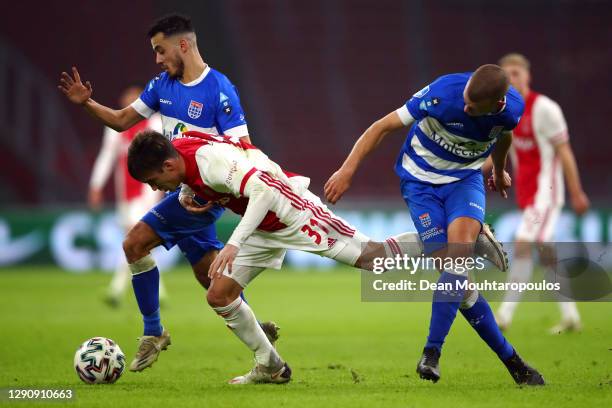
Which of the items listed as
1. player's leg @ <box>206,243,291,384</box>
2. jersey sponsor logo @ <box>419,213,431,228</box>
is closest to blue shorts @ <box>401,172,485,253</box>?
jersey sponsor logo @ <box>419,213,431,228</box>

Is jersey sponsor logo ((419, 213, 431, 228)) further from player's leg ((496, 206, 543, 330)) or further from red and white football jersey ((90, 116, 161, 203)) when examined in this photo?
red and white football jersey ((90, 116, 161, 203))

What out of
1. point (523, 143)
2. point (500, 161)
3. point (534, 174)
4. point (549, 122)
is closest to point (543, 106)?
point (549, 122)

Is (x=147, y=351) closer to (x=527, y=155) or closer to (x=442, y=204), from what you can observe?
(x=442, y=204)

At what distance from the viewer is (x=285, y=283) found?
15664 millimetres

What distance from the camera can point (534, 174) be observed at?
9.87 metres

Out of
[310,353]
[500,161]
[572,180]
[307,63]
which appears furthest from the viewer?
[307,63]

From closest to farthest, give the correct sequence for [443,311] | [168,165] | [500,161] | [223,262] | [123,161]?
1. [223,262]
2. [168,165]
3. [443,311]
4. [500,161]
5. [123,161]

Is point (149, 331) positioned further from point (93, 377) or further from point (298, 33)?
point (298, 33)

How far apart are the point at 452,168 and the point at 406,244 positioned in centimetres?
56

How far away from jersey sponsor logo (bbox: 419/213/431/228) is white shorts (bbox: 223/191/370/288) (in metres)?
0.41

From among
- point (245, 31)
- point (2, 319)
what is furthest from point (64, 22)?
point (2, 319)

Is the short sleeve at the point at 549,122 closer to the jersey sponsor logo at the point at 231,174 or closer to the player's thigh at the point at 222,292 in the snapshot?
the player's thigh at the point at 222,292

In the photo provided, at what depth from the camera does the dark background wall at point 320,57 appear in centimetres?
2166

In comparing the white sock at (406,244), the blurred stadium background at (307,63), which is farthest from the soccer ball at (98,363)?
the blurred stadium background at (307,63)
